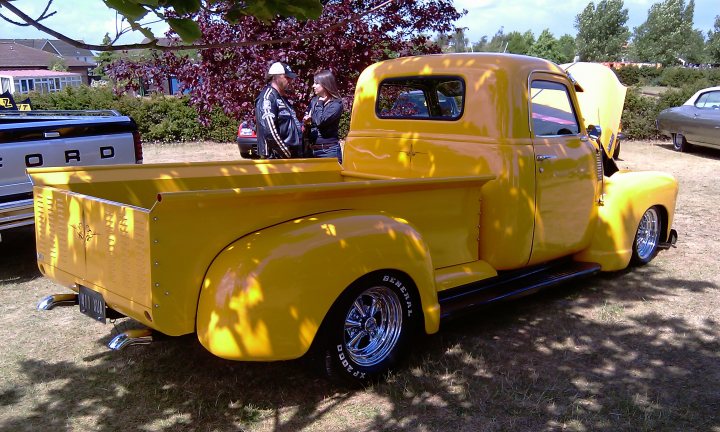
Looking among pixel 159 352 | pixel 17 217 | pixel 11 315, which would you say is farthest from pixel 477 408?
pixel 17 217

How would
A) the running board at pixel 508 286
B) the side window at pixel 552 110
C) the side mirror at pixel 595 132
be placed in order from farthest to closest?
the side mirror at pixel 595 132, the side window at pixel 552 110, the running board at pixel 508 286

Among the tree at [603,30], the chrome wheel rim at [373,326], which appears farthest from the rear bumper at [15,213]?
the tree at [603,30]

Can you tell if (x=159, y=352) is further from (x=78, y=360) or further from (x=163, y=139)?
(x=163, y=139)

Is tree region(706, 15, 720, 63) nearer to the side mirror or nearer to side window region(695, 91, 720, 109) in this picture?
side window region(695, 91, 720, 109)

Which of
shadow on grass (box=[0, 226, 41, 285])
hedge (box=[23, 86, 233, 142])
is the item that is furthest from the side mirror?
hedge (box=[23, 86, 233, 142])

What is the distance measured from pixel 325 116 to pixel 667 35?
69.4m

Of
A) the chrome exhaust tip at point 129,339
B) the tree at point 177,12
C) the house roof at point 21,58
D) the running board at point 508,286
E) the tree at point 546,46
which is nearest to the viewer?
the tree at point 177,12

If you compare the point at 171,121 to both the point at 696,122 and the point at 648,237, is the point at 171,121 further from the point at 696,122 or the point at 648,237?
the point at 648,237

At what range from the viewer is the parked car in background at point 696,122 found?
13.0 metres

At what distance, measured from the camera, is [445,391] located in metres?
3.57

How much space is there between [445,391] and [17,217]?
12.7 feet

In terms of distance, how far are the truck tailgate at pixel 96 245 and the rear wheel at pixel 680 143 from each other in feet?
45.9

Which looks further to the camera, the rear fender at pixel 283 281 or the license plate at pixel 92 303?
the license plate at pixel 92 303

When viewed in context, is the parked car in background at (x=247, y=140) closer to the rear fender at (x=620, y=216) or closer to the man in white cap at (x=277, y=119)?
the man in white cap at (x=277, y=119)
